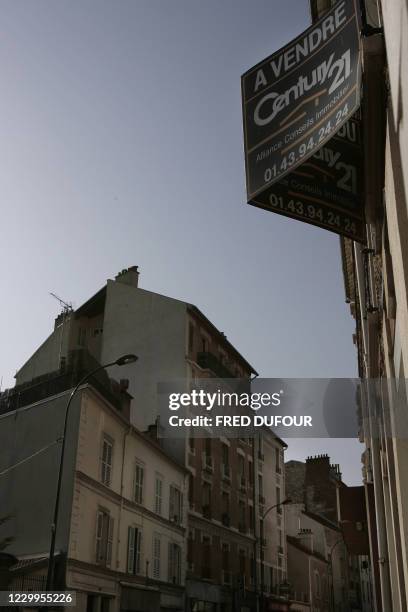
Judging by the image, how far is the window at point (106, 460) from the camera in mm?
22797

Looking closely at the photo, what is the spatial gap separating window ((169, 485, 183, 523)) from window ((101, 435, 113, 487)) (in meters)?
6.79

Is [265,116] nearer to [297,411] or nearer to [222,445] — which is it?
[297,411]

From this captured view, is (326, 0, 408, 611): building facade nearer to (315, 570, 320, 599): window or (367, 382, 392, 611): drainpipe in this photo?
(367, 382, 392, 611): drainpipe

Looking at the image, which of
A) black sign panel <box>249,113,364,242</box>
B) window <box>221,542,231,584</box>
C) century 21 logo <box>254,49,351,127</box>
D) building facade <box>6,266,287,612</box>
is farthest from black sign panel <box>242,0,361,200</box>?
window <box>221,542,231,584</box>

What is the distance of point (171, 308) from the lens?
34969 millimetres

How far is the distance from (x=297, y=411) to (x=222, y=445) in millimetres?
27904

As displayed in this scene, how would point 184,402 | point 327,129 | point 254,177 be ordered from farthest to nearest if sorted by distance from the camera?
1. point 184,402
2. point 254,177
3. point 327,129

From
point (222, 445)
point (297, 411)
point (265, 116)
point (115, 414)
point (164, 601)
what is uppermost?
point (222, 445)

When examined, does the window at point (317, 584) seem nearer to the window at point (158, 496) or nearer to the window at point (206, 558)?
the window at point (206, 558)

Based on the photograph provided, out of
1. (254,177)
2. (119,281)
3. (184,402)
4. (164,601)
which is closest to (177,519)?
(164,601)

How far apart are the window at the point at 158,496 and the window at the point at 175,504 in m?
1.28

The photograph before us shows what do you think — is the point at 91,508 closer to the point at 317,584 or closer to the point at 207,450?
the point at 207,450

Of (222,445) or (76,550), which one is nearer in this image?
(76,550)

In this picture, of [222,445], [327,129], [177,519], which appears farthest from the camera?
[222,445]
